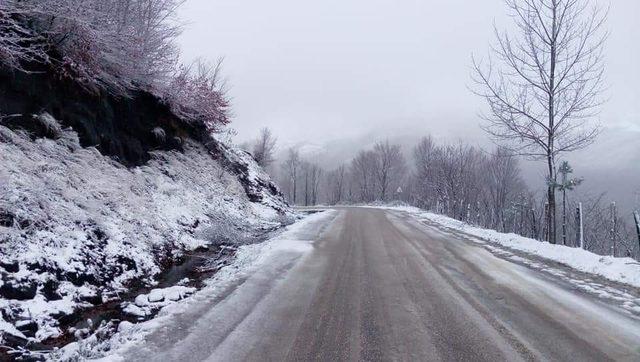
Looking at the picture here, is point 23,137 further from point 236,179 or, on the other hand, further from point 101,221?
point 236,179

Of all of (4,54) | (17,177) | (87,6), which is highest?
(87,6)

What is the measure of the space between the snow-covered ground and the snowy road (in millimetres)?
41

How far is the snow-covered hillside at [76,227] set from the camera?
5348 mm

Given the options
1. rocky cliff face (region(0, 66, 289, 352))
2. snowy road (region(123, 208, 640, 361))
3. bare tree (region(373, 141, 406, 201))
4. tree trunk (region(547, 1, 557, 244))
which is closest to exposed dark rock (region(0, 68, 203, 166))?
rocky cliff face (region(0, 66, 289, 352))

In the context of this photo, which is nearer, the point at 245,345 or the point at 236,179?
the point at 245,345

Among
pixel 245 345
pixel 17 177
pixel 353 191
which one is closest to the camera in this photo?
pixel 245 345

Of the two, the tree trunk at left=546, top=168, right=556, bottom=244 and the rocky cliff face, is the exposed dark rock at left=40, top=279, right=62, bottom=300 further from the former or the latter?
the tree trunk at left=546, top=168, right=556, bottom=244

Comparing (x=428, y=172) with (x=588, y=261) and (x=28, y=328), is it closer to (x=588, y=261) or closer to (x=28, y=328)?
(x=588, y=261)

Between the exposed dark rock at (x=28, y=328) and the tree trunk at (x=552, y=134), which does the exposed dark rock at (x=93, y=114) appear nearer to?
the exposed dark rock at (x=28, y=328)

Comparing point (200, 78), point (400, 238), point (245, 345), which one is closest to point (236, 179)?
point (200, 78)

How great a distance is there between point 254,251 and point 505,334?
646 centimetres

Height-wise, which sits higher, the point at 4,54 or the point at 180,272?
the point at 4,54

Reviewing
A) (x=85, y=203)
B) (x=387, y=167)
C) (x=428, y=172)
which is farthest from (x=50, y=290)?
(x=387, y=167)

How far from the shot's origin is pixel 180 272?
26.8 ft
